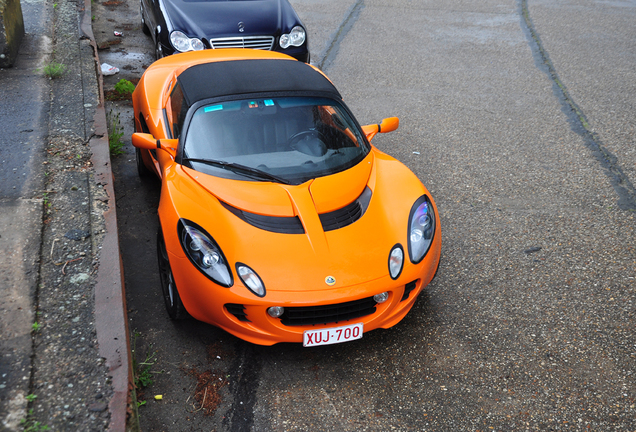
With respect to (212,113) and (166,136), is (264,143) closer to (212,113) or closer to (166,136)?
(212,113)

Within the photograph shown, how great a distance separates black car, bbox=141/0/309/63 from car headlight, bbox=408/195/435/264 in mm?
4183

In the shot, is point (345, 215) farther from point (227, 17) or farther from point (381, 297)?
point (227, 17)

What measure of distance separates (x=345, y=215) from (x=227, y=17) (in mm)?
4611

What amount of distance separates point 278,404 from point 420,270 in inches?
46.0

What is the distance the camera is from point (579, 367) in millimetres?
3359

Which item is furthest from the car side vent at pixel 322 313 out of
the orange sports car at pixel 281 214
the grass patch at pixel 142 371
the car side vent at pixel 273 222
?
the grass patch at pixel 142 371

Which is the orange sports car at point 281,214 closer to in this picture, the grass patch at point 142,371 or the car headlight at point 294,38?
the grass patch at point 142,371

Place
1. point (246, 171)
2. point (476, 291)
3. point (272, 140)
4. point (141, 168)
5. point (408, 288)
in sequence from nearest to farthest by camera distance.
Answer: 1. point (408, 288)
2. point (246, 171)
3. point (272, 140)
4. point (476, 291)
5. point (141, 168)

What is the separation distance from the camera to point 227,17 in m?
7.07

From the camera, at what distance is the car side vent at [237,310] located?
3111 millimetres

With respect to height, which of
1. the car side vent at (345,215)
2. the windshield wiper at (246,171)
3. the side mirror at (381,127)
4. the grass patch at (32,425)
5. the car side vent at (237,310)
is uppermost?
the windshield wiper at (246,171)

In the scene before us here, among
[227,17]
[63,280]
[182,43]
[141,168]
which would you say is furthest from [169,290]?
[227,17]

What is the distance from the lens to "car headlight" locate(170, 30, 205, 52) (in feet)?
22.5

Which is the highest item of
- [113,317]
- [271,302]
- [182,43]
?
[271,302]
